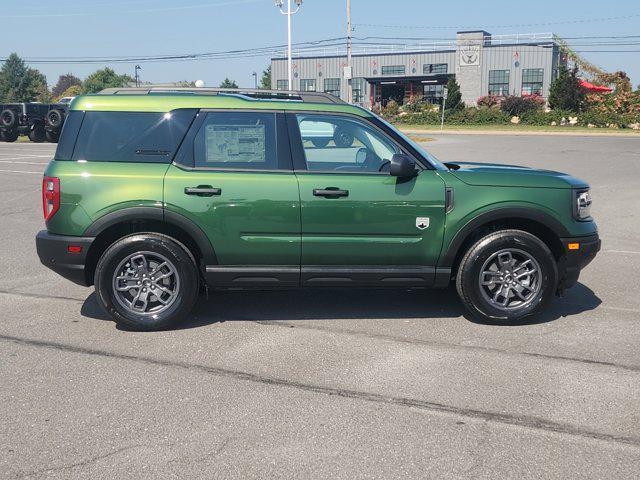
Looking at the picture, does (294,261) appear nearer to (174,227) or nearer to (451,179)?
(174,227)

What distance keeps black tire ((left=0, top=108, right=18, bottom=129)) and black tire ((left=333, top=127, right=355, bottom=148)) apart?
31519mm

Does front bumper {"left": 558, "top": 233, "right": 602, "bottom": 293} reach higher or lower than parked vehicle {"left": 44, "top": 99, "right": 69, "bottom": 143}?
→ lower

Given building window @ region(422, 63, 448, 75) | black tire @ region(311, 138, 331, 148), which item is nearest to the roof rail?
black tire @ region(311, 138, 331, 148)

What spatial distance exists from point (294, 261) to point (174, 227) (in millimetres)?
1011

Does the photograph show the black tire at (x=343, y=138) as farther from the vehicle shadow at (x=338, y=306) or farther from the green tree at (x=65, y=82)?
the green tree at (x=65, y=82)

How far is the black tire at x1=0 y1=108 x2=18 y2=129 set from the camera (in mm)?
33469

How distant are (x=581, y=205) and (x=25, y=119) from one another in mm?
32543

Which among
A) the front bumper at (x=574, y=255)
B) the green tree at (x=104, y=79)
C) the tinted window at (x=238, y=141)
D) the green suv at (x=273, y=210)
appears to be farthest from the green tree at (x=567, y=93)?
the green tree at (x=104, y=79)

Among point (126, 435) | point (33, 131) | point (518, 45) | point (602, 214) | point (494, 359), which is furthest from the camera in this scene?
point (518, 45)

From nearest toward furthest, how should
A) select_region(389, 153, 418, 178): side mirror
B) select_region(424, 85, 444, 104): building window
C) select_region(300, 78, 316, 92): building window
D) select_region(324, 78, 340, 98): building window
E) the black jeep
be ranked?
select_region(389, 153, 418, 178): side mirror
the black jeep
select_region(424, 85, 444, 104): building window
select_region(324, 78, 340, 98): building window
select_region(300, 78, 316, 92): building window

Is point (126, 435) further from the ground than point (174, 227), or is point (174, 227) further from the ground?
point (174, 227)

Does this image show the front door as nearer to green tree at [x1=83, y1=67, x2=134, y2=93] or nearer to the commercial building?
the commercial building

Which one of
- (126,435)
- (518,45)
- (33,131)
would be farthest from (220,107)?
(518,45)

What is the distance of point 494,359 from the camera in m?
5.04
